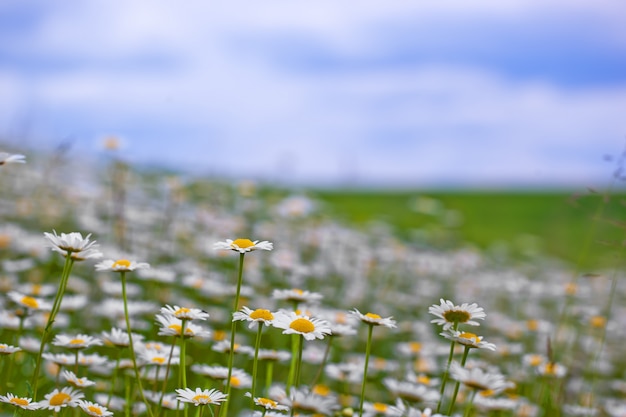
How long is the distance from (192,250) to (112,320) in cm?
255

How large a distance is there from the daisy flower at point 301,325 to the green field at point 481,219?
817 cm

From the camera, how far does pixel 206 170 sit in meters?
8.48

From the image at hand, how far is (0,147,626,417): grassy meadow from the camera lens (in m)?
2.30

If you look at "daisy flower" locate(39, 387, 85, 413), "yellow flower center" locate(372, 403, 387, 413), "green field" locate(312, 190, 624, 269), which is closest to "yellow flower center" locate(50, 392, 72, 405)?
"daisy flower" locate(39, 387, 85, 413)

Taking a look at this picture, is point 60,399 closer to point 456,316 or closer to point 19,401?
point 19,401

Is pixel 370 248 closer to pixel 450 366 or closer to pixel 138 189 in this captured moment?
pixel 138 189

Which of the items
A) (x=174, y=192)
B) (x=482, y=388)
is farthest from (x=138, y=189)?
(x=482, y=388)

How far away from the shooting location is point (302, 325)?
2.20 metres

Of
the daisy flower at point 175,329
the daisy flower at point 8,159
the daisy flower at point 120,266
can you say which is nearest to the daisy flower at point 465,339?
the daisy flower at point 175,329

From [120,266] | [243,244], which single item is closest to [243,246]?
[243,244]

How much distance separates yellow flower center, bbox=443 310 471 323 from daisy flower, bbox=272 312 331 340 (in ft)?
1.18

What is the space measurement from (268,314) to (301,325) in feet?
0.36

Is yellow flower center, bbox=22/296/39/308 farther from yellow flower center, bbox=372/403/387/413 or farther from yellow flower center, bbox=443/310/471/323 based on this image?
yellow flower center, bbox=443/310/471/323

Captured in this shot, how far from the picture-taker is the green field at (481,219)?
43.8ft
